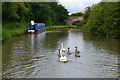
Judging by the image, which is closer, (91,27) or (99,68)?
(99,68)

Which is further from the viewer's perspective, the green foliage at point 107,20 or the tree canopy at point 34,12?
the tree canopy at point 34,12

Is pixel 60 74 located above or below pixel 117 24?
below

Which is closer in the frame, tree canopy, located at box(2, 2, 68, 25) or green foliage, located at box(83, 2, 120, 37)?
green foliage, located at box(83, 2, 120, 37)

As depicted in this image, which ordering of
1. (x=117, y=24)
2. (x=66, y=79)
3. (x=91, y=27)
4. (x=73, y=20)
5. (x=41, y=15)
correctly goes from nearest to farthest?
1. (x=66, y=79)
2. (x=117, y=24)
3. (x=91, y=27)
4. (x=41, y=15)
5. (x=73, y=20)

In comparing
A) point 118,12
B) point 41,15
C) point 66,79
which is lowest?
point 66,79

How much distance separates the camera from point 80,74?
1241cm

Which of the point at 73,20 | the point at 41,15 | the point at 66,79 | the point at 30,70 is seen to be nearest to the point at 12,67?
the point at 30,70

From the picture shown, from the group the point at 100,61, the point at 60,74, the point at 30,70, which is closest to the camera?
the point at 60,74

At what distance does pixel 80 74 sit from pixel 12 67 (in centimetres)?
474

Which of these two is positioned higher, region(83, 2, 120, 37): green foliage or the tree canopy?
the tree canopy

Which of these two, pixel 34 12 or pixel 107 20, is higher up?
pixel 34 12

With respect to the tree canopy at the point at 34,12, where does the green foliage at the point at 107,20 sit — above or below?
below

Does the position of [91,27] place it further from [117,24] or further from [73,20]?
[73,20]

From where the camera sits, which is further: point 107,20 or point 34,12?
point 34,12
